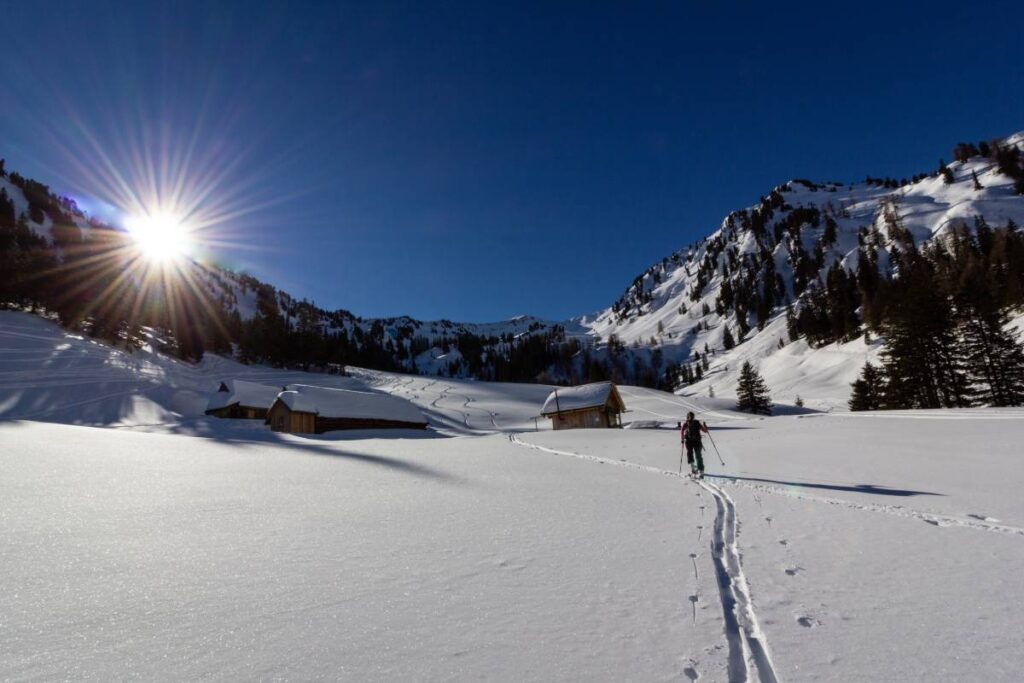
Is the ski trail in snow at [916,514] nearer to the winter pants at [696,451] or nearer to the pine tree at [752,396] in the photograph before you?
the winter pants at [696,451]

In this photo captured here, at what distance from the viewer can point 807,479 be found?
37.3ft

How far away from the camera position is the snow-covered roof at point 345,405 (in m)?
43.1

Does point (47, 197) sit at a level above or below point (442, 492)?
above

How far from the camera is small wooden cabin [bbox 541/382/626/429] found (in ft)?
159

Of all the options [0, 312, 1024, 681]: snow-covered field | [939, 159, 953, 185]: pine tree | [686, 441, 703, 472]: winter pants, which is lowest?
[0, 312, 1024, 681]: snow-covered field

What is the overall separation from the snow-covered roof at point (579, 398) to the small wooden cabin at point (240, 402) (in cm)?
2995

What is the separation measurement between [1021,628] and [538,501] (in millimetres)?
5926

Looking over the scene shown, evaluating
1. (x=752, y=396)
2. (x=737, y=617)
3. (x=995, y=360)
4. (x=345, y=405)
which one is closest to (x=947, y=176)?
(x=752, y=396)

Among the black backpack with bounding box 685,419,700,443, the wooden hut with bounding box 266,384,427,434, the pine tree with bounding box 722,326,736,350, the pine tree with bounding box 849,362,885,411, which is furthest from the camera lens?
the pine tree with bounding box 722,326,736,350

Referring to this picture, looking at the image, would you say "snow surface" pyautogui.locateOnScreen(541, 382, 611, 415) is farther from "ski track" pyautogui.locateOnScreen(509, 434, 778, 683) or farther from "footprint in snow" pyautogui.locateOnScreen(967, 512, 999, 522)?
"ski track" pyautogui.locateOnScreen(509, 434, 778, 683)

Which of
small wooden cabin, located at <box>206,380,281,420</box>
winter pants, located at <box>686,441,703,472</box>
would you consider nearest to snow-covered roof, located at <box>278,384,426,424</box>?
small wooden cabin, located at <box>206,380,281,420</box>

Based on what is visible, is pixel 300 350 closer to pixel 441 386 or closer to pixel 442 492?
pixel 441 386

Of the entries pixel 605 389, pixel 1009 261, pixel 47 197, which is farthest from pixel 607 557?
pixel 47 197

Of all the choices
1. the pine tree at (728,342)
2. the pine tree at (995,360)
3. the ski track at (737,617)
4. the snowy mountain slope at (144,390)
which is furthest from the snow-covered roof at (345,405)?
the pine tree at (728,342)
